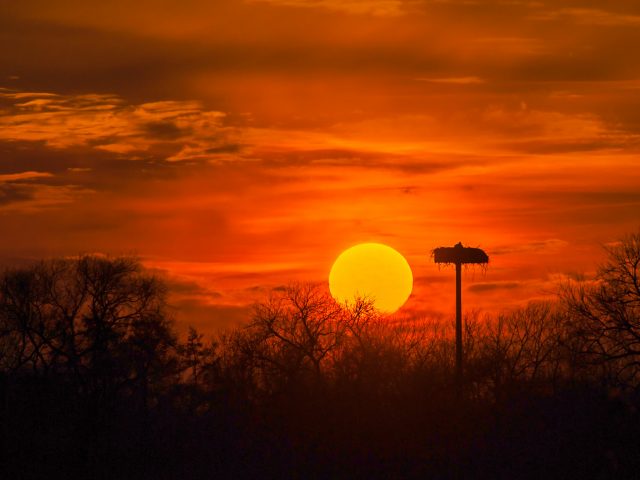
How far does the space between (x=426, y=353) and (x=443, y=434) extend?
13449mm

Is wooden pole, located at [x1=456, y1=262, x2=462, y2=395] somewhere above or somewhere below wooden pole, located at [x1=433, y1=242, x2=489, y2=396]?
below

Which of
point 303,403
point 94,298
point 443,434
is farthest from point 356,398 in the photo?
point 94,298

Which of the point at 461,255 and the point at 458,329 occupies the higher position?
the point at 461,255

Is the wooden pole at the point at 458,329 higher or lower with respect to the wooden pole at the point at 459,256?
lower

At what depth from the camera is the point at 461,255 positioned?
4525 cm

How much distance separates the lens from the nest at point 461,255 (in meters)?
45.3

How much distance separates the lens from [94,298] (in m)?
58.0

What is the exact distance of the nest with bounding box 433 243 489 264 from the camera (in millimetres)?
45281

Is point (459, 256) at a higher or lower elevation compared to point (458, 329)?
higher

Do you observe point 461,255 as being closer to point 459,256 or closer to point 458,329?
point 459,256

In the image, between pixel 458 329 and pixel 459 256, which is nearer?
pixel 459 256

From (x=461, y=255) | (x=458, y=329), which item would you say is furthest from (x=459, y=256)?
(x=458, y=329)

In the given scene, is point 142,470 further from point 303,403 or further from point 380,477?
point 380,477

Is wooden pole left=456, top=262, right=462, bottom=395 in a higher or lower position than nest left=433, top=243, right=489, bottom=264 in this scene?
lower
